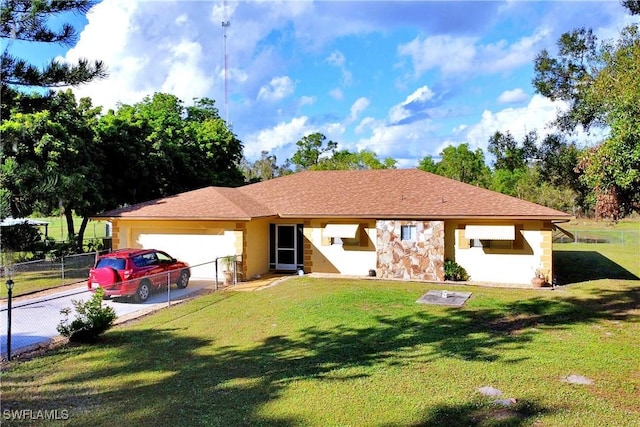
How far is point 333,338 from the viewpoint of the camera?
1013 centimetres

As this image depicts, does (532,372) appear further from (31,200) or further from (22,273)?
(22,273)

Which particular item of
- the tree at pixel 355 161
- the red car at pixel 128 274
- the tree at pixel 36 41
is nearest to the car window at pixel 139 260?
the red car at pixel 128 274

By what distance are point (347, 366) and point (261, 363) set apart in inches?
66.2

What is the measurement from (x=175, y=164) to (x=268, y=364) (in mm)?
22720

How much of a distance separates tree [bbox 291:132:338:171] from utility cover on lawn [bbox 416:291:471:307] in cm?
5240

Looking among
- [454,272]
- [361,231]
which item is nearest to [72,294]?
[361,231]

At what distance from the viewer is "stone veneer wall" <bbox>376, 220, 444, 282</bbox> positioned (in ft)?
59.5

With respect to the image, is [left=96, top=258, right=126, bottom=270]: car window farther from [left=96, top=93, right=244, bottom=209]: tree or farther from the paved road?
[left=96, top=93, right=244, bottom=209]: tree

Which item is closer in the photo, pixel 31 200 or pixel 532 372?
pixel 532 372

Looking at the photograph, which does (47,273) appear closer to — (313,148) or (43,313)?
(43,313)

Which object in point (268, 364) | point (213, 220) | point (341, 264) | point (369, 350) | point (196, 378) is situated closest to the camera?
point (196, 378)

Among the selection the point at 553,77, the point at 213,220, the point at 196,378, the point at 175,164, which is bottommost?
the point at 196,378

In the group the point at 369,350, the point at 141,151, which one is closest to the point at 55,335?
the point at 369,350

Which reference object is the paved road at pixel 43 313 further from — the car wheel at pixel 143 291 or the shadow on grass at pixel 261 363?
the shadow on grass at pixel 261 363
